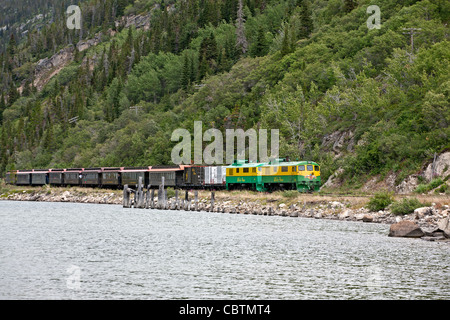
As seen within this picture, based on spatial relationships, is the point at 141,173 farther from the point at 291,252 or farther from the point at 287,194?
the point at 291,252

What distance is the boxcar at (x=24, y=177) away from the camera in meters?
117

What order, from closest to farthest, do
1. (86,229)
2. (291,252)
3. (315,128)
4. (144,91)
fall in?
(291,252) < (86,229) < (315,128) < (144,91)

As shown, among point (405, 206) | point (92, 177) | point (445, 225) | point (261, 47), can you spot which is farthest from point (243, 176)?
point (261, 47)

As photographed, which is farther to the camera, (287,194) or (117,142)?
(117,142)

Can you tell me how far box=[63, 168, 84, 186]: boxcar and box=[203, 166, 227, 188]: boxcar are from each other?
33.1 m

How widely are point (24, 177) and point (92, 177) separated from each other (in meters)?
25.0

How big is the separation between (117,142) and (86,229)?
3631 inches

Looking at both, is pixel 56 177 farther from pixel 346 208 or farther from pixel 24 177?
pixel 346 208

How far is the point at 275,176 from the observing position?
6612cm

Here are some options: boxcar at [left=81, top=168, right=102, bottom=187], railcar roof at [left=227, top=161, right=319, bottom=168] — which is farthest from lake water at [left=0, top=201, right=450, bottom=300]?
boxcar at [left=81, top=168, right=102, bottom=187]

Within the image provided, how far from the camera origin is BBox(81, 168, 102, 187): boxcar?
98875 mm

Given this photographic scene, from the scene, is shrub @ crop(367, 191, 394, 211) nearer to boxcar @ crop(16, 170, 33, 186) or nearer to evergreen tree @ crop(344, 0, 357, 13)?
boxcar @ crop(16, 170, 33, 186)

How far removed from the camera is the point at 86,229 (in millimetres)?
48312

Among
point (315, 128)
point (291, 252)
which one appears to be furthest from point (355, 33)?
point (291, 252)
